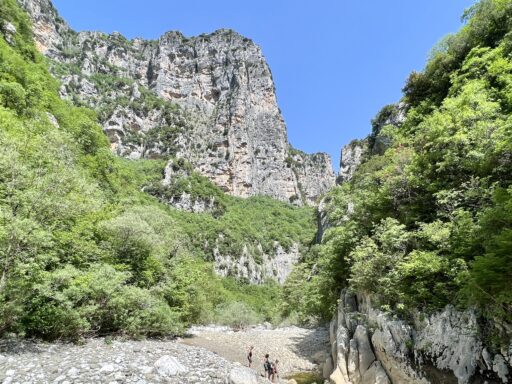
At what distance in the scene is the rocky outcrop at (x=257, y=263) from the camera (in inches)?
3602

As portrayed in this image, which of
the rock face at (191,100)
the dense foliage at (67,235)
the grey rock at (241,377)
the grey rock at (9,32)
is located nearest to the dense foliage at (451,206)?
the grey rock at (241,377)

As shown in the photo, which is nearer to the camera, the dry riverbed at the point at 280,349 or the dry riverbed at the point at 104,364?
the dry riverbed at the point at 104,364

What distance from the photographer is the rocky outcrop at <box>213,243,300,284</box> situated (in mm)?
91500

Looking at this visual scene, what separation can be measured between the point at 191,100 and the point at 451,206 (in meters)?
144

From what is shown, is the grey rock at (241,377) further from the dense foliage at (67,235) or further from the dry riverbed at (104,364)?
the dense foliage at (67,235)

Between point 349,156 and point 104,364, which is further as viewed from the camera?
point 349,156

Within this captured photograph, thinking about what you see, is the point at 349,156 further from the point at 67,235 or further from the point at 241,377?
the point at 67,235

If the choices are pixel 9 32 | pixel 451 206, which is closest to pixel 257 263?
pixel 9 32

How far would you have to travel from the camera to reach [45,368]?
10938 millimetres

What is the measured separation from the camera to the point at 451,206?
12.8 meters

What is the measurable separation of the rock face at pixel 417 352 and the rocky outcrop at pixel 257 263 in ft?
242

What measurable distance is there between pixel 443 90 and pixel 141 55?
160069 mm

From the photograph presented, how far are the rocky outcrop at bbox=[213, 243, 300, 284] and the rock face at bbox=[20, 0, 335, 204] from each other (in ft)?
107

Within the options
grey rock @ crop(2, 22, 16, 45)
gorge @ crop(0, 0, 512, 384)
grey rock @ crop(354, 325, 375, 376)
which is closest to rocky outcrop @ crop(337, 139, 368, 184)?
gorge @ crop(0, 0, 512, 384)
